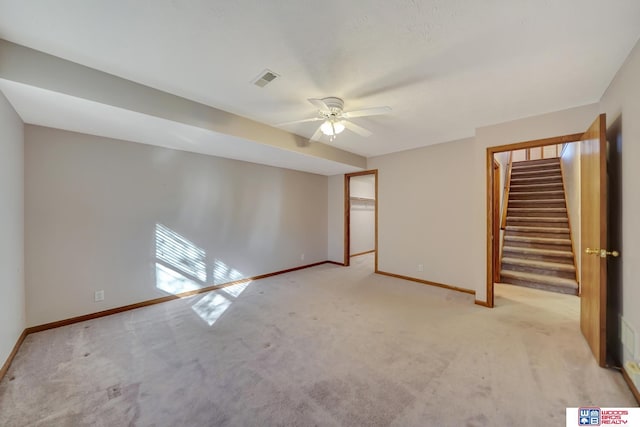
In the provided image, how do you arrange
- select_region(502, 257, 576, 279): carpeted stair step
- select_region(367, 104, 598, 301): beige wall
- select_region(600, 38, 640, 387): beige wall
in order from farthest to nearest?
select_region(502, 257, 576, 279): carpeted stair step → select_region(367, 104, 598, 301): beige wall → select_region(600, 38, 640, 387): beige wall

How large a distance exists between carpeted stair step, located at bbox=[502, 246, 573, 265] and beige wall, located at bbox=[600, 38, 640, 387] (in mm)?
2915

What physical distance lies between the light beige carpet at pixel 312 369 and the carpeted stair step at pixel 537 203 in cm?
288

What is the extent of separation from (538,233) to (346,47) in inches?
212

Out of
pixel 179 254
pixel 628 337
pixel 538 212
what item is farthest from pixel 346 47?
pixel 538 212

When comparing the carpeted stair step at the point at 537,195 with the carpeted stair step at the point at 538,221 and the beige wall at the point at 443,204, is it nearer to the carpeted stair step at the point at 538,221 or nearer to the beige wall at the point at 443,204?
the carpeted stair step at the point at 538,221

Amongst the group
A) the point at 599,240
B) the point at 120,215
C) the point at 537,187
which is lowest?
the point at 599,240

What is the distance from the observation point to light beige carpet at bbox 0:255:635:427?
1.55 m

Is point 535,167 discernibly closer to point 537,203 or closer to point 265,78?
point 537,203

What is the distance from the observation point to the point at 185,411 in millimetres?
1565

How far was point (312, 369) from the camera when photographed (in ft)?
6.43

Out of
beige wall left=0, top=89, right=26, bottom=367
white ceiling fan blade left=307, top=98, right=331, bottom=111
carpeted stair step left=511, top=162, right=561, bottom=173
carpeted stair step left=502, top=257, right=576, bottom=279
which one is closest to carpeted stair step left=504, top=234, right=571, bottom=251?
carpeted stair step left=502, top=257, right=576, bottom=279

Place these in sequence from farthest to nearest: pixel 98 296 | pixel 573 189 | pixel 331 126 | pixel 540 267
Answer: pixel 573 189, pixel 540 267, pixel 98 296, pixel 331 126

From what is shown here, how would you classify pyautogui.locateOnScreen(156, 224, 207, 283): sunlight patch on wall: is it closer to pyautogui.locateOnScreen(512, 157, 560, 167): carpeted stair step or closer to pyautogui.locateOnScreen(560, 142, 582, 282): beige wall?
pyautogui.locateOnScreen(560, 142, 582, 282): beige wall

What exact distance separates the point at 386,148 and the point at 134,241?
13.5ft
